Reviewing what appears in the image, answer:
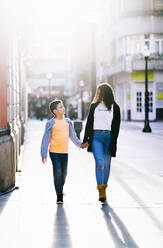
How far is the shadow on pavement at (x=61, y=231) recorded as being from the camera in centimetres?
554

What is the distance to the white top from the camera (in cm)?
797

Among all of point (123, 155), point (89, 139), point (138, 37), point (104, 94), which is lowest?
point (123, 155)

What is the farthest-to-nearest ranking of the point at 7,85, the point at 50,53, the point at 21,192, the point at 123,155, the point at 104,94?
the point at 50,53 < the point at 123,155 < the point at 7,85 < the point at 21,192 < the point at 104,94

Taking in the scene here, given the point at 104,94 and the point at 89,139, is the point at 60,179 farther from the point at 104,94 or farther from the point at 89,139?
the point at 104,94

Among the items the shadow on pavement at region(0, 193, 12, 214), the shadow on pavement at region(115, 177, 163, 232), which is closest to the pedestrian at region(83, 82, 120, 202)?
the shadow on pavement at region(115, 177, 163, 232)

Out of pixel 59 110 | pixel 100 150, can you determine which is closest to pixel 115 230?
pixel 100 150

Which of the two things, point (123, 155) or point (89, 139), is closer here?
point (89, 139)

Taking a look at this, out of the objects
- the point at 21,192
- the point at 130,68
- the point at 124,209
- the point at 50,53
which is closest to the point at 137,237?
the point at 124,209

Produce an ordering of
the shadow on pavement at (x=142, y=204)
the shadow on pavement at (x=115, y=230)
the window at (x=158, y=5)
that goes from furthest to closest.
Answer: the window at (x=158, y=5) → the shadow on pavement at (x=142, y=204) → the shadow on pavement at (x=115, y=230)

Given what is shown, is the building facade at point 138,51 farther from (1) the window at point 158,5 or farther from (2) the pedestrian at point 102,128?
(2) the pedestrian at point 102,128

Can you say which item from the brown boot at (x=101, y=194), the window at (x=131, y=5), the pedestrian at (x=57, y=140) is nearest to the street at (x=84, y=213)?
the brown boot at (x=101, y=194)

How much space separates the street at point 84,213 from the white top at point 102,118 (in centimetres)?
109

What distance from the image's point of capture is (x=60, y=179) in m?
7.99

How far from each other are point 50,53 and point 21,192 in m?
119
